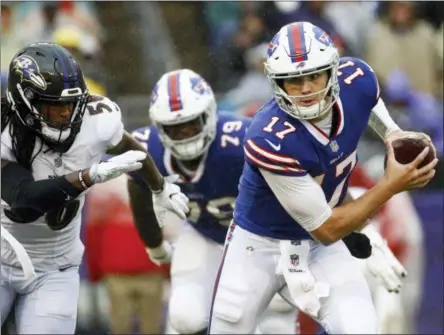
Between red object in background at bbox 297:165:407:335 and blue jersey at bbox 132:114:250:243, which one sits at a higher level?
blue jersey at bbox 132:114:250:243

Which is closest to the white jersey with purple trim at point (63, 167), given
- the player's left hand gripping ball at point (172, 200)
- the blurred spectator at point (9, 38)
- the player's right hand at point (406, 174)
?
the player's left hand gripping ball at point (172, 200)

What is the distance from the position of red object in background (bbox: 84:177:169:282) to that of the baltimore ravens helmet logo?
2.91 m

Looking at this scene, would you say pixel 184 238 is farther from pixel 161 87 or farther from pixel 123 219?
pixel 123 219

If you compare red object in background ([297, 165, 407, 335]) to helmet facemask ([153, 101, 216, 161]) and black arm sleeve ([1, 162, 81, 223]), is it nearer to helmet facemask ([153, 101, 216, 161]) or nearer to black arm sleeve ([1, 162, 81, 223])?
helmet facemask ([153, 101, 216, 161])

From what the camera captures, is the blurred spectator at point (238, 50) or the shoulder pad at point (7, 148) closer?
the shoulder pad at point (7, 148)

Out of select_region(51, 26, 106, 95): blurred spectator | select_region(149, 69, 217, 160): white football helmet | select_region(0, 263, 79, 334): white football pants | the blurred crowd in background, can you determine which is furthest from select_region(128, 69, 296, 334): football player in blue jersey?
select_region(51, 26, 106, 95): blurred spectator

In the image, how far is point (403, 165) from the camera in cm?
525

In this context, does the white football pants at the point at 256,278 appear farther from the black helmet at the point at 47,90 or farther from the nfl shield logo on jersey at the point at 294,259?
the black helmet at the point at 47,90

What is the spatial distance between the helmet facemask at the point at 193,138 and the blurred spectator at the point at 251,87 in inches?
105

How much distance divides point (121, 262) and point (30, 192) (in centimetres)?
310

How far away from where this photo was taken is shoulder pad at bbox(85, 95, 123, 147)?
567 centimetres

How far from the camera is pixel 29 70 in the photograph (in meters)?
5.47

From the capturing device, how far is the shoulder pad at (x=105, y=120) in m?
5.67

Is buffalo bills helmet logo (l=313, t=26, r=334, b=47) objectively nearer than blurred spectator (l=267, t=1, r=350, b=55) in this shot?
Yes
